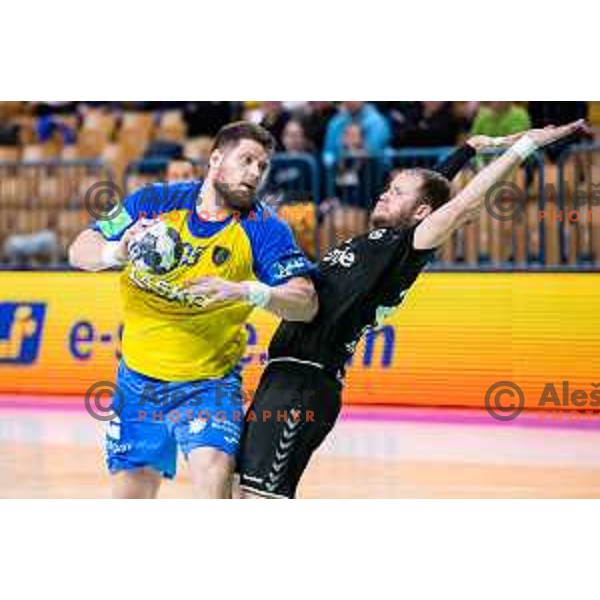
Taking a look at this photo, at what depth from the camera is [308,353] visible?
355 inches

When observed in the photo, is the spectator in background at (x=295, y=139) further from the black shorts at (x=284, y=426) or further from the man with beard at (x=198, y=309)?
the black shorts at (x=284, y=426)

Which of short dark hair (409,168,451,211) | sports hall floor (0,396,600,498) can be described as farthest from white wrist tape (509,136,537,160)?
sports hall floor (0,396,600,498)

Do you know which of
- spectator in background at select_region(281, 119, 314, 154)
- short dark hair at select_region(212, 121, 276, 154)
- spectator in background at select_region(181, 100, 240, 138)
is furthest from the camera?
spectator in background at select_region(281, 119, 314, 154)

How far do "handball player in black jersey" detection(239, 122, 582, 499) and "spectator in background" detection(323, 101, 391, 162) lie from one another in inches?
46.6

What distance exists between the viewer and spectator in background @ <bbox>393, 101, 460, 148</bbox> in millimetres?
10367

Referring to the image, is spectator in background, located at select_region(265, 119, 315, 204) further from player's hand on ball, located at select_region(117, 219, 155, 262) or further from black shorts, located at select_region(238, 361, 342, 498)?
black shorts, located at select_region(238, 361, 342, 498)

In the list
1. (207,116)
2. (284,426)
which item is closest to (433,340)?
(207,116)

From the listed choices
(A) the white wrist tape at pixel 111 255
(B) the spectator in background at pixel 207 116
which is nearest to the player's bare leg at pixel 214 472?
(A) the white wrist tape at pixel 111 255

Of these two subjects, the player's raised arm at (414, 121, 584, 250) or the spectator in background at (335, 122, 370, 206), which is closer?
the player's raised arm at (414, 121, 584, 250)

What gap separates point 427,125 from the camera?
10656 millimetres

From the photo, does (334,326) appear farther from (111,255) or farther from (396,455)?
(396,455)

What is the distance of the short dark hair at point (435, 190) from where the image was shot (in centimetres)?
915
